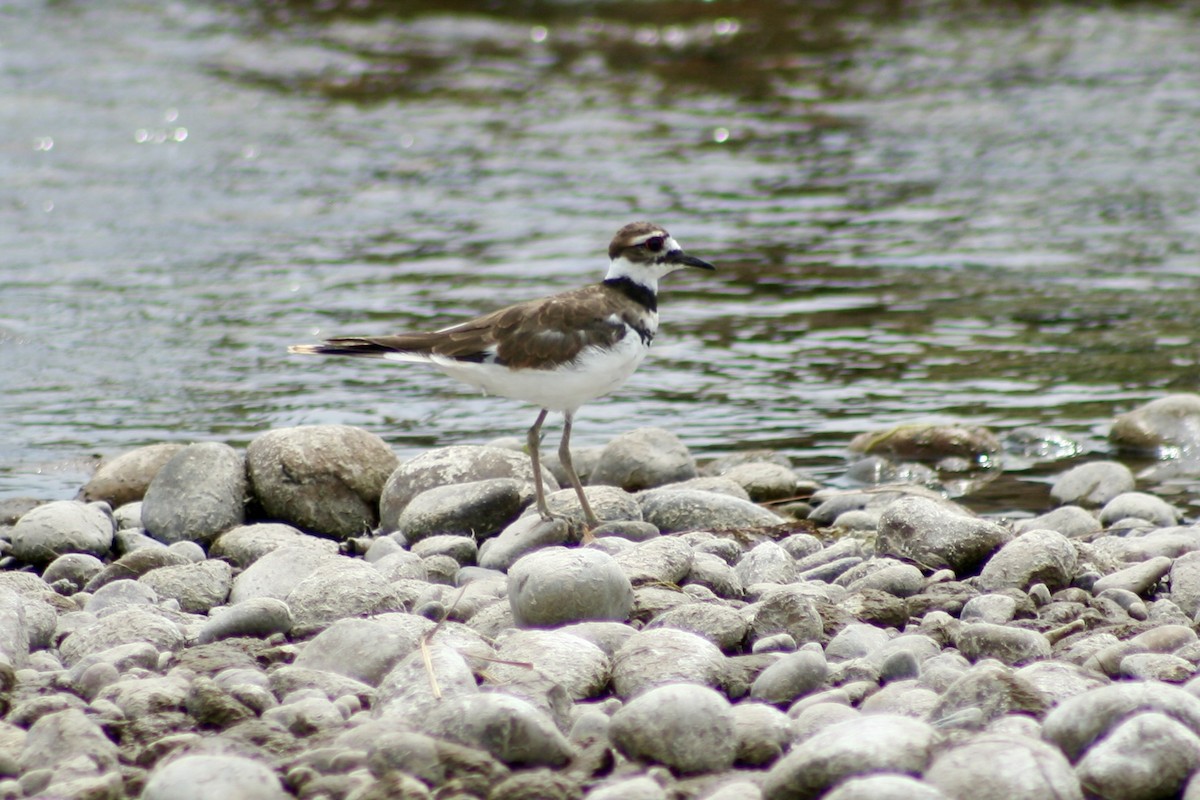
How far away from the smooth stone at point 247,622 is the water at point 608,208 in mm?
3454

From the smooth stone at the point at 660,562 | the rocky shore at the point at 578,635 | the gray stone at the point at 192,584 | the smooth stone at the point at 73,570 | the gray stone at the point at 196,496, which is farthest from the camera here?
the gray stone at the point at 196,496

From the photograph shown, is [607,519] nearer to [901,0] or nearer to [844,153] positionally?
[844,153]

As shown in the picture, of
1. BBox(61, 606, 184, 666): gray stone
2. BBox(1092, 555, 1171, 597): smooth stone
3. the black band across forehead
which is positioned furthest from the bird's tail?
BBox(1092, 555, 1171, 597): smooth stone

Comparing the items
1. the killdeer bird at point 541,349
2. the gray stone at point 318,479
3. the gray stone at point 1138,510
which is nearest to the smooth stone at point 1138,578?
the gray stone at point 1138,510

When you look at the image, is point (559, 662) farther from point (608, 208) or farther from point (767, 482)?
point (608, 208)

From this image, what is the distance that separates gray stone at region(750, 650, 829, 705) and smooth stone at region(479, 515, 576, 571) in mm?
2022

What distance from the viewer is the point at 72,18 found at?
24.7 m

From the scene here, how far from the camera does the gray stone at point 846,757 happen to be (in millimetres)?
3857

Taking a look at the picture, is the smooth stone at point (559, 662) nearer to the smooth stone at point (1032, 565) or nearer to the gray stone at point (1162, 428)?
the smooth stone at point (1032, 565)

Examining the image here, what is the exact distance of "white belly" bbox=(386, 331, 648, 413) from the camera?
22.7 feet

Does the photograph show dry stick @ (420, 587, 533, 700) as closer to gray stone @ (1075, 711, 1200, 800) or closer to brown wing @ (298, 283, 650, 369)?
gray stone @ (1075, 711, 1200, 800)


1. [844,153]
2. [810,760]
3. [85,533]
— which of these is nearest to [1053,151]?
[844,153]

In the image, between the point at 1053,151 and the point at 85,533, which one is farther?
the point at 1053,151

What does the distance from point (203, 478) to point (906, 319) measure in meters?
6.28
